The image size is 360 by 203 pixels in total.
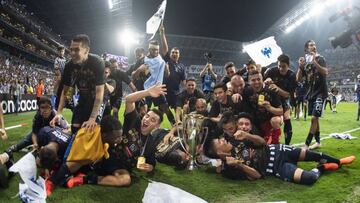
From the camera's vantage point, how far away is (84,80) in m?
4.33

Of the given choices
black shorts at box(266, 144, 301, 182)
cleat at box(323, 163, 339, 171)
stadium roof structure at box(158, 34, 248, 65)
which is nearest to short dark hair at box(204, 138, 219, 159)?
black shorts at box(266, 144, 301, 182)

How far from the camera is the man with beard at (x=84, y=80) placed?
4.11 metres

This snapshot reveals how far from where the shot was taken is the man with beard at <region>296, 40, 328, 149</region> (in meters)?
5.95

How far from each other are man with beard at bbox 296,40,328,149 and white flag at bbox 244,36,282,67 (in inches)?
23.9

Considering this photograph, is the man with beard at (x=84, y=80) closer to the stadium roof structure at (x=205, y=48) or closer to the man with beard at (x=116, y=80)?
the man with beard at (x=116, y=80)

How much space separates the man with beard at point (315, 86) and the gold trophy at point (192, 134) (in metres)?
2.28

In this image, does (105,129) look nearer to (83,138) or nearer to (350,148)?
(83,138)

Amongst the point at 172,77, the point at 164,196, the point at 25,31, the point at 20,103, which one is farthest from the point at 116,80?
the point at 25,31

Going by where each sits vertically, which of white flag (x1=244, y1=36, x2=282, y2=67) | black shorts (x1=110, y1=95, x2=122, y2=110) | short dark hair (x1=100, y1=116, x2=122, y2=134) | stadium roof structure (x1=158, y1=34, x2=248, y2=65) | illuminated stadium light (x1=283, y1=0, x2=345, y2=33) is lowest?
short dark hair (x1=100, y1=116, x2=122, y2=134)

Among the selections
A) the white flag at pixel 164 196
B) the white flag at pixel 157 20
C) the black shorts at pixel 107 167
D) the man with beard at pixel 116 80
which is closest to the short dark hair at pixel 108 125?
the black shorts at pixel 107 167

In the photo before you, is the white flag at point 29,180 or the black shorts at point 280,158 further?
the black shorts at point 280,158

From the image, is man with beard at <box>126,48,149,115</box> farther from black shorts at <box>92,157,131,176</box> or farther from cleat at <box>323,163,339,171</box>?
cleat at <box>323,163,339,171</box>

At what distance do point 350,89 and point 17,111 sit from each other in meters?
36.4

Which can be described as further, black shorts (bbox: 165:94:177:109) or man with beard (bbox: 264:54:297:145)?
black shorts (bbox: 165:94:177:109)
